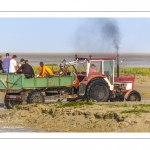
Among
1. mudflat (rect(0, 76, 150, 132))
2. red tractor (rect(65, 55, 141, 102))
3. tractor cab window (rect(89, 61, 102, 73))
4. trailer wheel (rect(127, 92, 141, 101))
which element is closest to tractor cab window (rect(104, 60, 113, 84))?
red tractor (rect(65, 55, 141, 102))

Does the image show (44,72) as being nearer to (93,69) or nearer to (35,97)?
(35,97)

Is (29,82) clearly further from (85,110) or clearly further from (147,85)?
(147,85)

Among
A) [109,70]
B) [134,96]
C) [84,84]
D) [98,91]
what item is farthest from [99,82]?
[134,96]

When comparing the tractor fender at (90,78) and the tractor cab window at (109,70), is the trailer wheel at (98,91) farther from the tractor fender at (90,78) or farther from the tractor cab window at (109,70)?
the tractor cab window at (109,70)

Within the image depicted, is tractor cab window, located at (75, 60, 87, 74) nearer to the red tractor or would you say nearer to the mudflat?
the red tractor

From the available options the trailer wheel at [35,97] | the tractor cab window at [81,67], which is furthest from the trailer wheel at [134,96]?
the trailer wheel at [35,97]

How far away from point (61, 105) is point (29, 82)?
62.9 inches

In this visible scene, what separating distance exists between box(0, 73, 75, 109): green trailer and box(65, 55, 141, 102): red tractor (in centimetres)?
48

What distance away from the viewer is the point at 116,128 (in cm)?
1495

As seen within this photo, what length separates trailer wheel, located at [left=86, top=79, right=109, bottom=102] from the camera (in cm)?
1969

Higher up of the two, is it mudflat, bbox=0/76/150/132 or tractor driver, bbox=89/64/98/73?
tractor driver, bbox=89/64/98/73

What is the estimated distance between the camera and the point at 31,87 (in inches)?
761

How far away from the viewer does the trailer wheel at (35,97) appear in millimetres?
19328
